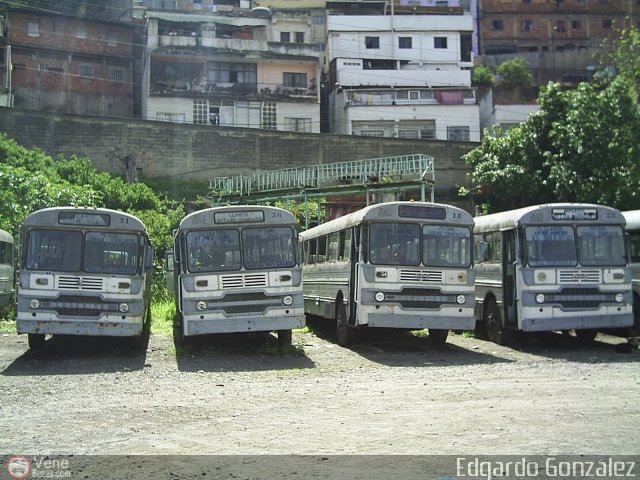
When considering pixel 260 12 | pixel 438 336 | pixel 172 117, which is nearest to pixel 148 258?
pixel 438 336

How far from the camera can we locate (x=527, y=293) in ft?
48.7

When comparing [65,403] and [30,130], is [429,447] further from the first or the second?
[30,130]

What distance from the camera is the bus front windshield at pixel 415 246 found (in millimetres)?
14656

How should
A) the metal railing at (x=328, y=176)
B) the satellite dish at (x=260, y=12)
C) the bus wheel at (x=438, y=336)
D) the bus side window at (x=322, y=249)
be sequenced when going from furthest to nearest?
the satellite dish at (x=260, y=12), the metal railing at (x=328, y=176), the bus side window at (x=322, y=249), the bus wheel at (x=438, y=336)

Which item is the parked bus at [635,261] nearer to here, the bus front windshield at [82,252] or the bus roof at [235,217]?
the bus roof at [235,217]

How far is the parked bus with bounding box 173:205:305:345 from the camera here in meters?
14.0

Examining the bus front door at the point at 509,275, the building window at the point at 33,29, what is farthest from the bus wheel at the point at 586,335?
the building window at the point at 33,29

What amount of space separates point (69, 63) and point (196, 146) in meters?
15.2

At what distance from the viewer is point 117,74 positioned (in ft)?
174

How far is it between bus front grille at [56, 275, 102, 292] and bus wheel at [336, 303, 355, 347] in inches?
199

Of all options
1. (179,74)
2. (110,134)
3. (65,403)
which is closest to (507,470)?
(65,403)

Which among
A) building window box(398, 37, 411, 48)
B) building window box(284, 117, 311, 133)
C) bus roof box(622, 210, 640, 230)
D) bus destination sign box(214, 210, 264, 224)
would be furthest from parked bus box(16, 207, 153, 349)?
building window box(398, 37, 411, 48)

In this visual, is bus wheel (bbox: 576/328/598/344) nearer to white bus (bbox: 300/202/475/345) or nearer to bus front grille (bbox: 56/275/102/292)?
white bus (bbox: 300/202/475/345)

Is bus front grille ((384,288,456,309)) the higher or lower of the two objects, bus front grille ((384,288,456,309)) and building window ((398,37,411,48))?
the lower
